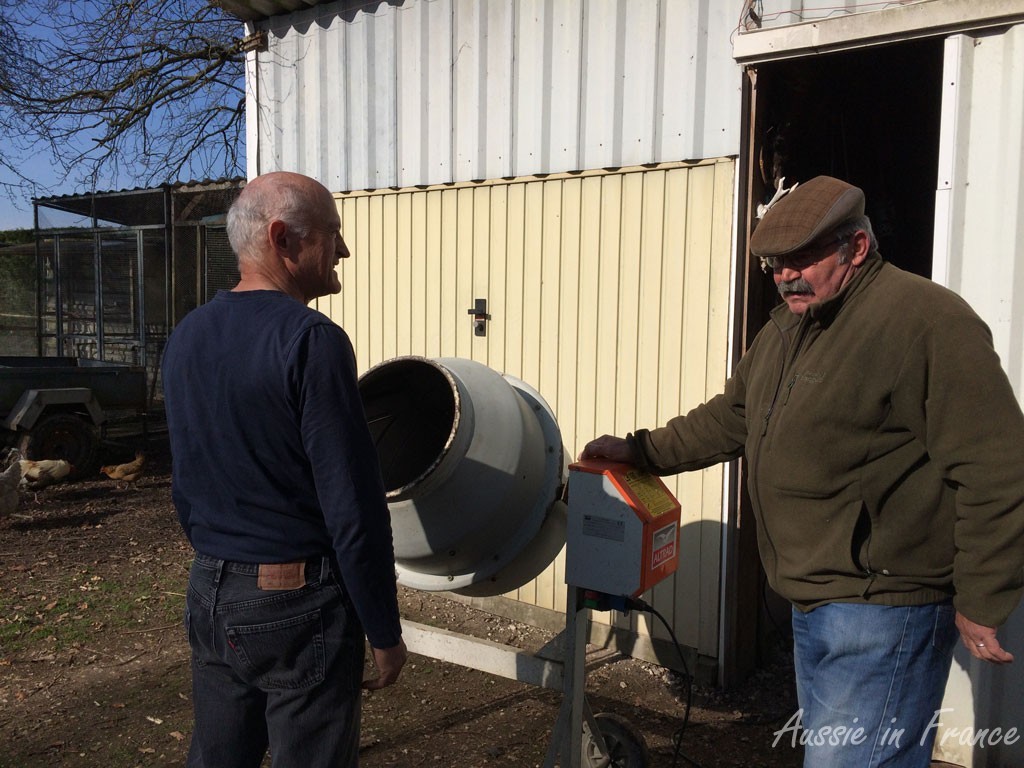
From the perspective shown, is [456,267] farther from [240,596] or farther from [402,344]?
[240,596]

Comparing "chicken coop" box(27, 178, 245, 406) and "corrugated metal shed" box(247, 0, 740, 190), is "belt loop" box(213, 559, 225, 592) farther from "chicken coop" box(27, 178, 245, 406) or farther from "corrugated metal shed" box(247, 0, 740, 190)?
"chicken coop" box(27, 178, 245, 406)

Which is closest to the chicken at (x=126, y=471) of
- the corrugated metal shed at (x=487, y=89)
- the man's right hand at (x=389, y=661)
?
the corrugated metal shed at (x=487, y=89)

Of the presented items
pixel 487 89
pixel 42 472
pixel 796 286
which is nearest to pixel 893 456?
pixel 796 286

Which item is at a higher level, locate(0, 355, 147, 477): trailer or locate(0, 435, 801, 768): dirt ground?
locate(0, 355, 147, 477): trailer

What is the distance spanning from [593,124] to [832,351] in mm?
2443

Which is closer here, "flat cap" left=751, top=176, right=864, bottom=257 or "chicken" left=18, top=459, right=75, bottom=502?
"flat cap" left=751, top=176, right=864, bottom=257

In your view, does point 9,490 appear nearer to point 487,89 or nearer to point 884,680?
point 487,89

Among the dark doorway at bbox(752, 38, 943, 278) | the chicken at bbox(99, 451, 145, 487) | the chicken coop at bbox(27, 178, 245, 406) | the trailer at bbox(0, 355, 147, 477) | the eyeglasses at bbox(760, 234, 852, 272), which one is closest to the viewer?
the eyeglasses at bbox(760, 234, 852, 272)

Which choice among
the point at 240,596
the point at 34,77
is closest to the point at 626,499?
the point at 240,596

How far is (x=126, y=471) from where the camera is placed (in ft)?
26.2

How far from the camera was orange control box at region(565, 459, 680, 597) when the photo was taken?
2.35 meters

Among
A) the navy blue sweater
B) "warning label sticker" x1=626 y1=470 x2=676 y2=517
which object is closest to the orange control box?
"warning label sticker" x1=626 y1=470 x2=676 y2=517

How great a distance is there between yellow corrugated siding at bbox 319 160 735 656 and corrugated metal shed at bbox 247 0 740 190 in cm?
15

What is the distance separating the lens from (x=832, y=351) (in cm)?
195
